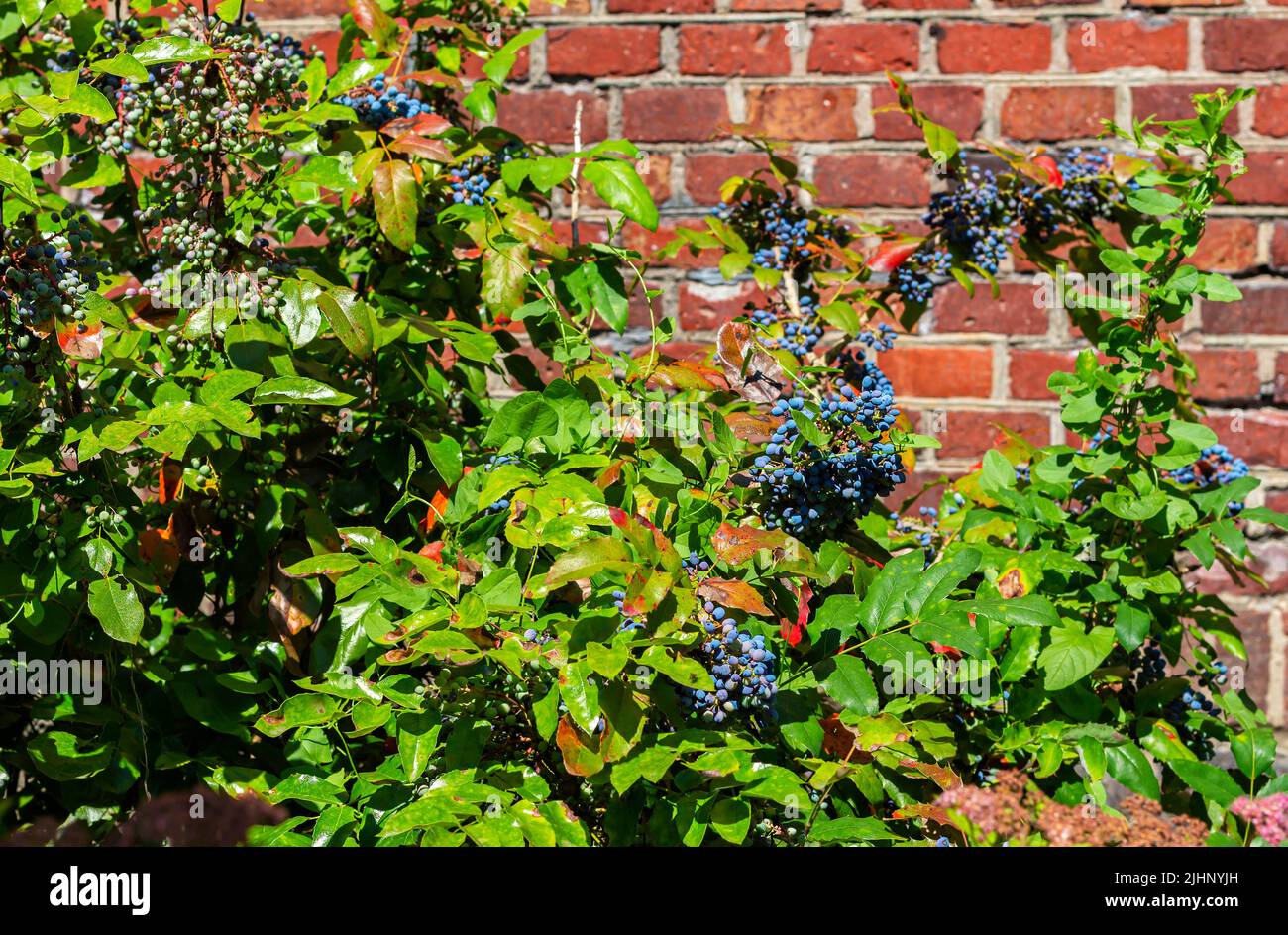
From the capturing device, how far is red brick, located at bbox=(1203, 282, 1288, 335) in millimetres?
1474

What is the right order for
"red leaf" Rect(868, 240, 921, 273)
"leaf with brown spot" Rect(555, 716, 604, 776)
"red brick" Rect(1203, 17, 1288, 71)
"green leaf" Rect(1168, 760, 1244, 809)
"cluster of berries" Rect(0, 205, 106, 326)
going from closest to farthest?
"leaf with brown spot" Rect(555, 716, 604, 776)
"cluster of berries" Rect(0, 205, 106, 326)
"green leaf" Rect(1168, 760, 1244, 809)
"red leaf" Rect(868, 240, 921, 273)
"red brick" Rect(1203, 17, 1288, 71)

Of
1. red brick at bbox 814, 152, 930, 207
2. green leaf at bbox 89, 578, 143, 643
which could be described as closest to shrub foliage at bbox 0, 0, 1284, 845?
green leaf at bbox 89, 578, 143, 643

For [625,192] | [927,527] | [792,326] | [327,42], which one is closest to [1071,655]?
[927,527]

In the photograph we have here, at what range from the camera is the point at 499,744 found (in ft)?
2.66

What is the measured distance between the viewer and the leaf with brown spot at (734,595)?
718 mm

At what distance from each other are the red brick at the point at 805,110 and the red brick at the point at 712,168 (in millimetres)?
44

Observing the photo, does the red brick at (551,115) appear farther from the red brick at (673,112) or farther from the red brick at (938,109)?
the red brick at (938,109)

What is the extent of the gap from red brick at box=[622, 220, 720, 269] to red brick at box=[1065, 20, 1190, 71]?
511 mm

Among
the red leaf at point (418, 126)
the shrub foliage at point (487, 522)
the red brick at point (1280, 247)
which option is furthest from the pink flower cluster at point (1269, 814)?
the red brick at point (1280, 247)

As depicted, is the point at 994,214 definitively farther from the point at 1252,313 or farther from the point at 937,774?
the point at 937,774

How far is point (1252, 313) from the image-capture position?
148 cm

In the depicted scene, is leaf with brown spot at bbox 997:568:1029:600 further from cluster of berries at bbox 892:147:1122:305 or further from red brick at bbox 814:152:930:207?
red brick at bbox 814:152:930:207

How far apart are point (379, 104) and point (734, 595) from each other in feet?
1.85
